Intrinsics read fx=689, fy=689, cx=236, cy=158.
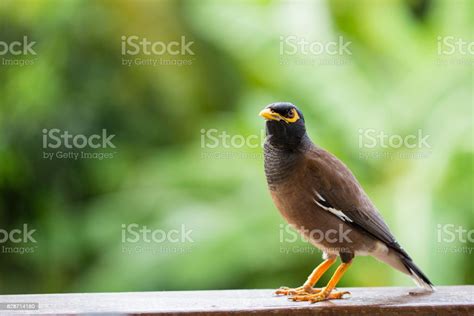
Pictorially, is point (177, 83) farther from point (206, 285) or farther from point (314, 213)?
point (314, 213)

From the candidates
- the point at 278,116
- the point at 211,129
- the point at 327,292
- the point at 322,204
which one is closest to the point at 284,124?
the point at 278,116

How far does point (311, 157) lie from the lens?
1.51 metres

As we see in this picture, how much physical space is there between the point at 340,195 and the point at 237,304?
0.33m

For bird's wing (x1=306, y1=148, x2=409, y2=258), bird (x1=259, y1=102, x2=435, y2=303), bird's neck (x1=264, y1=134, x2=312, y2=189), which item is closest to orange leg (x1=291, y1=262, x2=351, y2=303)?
bird (x1=259, y1=102, x2=435, y2=303)

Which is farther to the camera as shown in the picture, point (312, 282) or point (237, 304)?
point (312, 282)

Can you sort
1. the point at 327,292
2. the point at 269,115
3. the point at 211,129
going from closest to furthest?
the point at 269,115, the point at 327,292, the point at 211,129

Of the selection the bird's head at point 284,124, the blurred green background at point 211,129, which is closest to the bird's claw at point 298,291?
the bird's head at point 284,124

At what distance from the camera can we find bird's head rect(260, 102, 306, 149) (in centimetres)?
141

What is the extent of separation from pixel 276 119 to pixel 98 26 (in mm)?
1753

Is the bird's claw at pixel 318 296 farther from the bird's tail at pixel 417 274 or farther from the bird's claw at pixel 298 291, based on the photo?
the bird's tail at pixel 417 274

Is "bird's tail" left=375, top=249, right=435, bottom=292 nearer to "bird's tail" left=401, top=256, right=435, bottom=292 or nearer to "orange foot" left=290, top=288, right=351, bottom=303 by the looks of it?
"bird's tail" left=401, top=256, right=435, bottom=292

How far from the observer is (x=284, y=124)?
4.71 feet

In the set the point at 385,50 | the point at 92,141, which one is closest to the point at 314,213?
the point at 92,141

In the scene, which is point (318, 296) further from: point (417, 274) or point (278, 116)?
point (278, 116)
